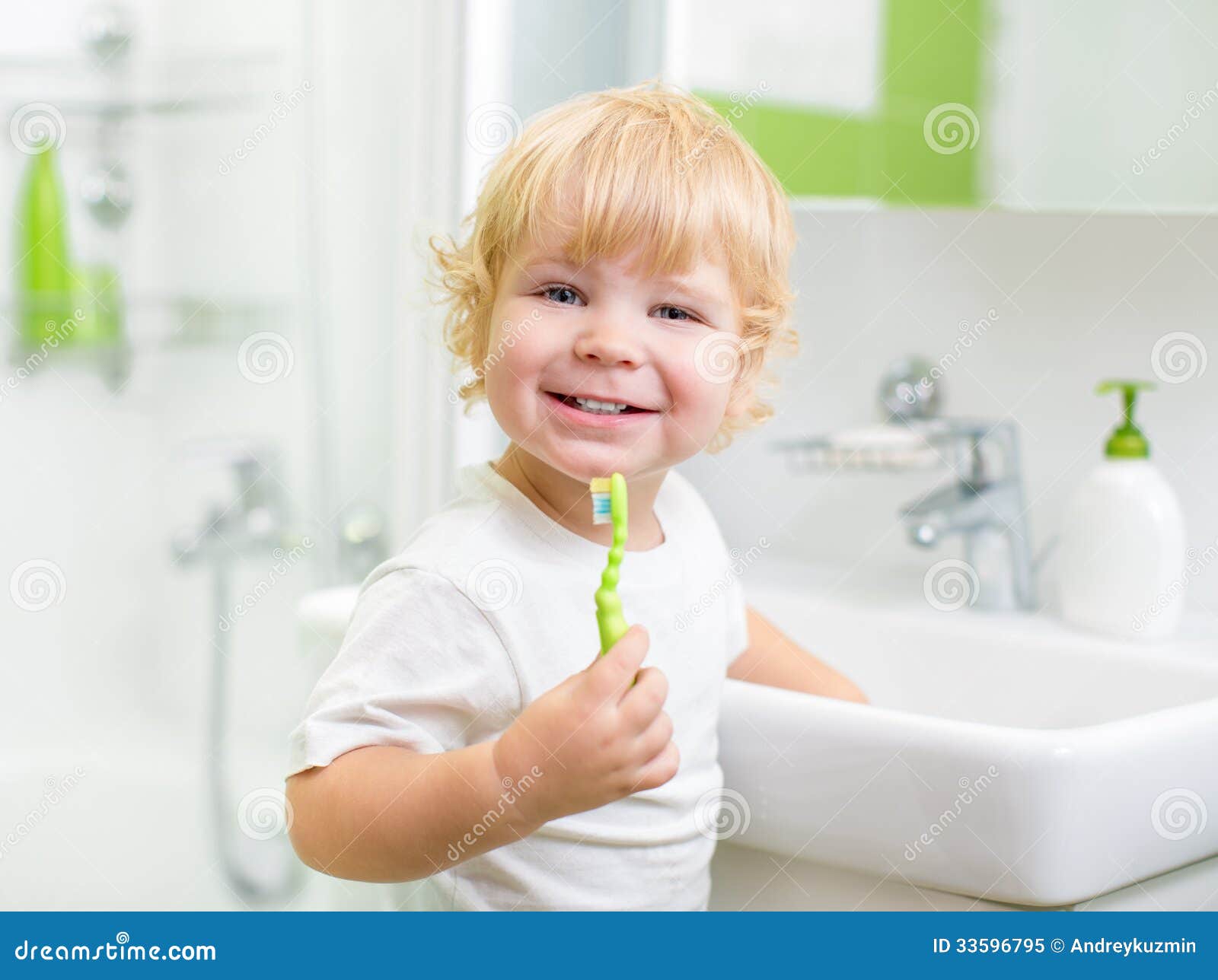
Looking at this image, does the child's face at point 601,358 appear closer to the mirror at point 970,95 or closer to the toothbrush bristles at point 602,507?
the toothbrush bristles at point 602,507

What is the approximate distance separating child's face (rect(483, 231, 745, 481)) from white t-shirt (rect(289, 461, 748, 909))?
0.07 m

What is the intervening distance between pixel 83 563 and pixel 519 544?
2.41 ft

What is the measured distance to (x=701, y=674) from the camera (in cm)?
90

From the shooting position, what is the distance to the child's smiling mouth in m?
0.79

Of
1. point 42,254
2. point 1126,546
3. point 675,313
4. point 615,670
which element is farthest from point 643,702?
point 42,254

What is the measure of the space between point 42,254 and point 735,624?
2.52 feet

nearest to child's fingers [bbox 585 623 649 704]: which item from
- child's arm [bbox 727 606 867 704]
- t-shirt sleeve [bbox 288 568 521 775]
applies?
t-shirt sleeve [bbox 288 568 521 775]

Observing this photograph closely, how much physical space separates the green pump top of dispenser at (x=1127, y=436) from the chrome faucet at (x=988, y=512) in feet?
0.34

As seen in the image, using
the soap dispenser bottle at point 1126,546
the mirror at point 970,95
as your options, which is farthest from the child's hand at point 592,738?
the mirror at point 970,95

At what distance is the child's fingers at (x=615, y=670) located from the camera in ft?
2.18

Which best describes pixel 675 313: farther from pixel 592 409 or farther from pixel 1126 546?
pixel 1126 546

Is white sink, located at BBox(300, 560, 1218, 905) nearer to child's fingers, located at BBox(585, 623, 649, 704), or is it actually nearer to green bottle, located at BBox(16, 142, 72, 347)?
child's fingers, located at BBox(585, 623, 649, 704)
